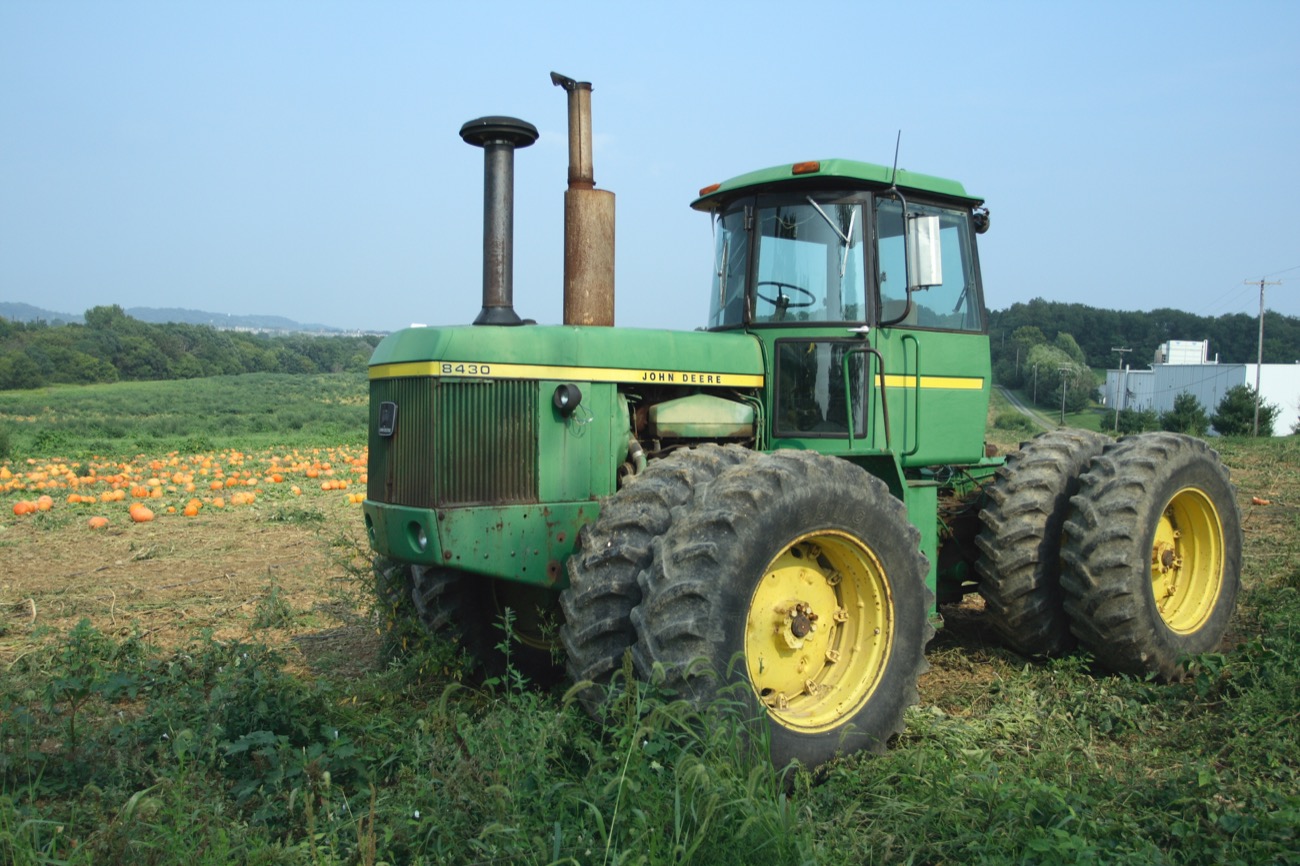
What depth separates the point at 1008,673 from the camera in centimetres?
572

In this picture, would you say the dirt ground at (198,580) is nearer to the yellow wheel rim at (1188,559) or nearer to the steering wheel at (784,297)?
the steering wheel at (784,297)

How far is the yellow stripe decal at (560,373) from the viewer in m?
4.50


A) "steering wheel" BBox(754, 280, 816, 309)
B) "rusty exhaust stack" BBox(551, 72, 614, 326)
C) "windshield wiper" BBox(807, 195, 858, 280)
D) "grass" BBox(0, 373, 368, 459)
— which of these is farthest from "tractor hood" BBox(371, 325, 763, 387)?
"grass" BBox(0, 373, 368, 459)

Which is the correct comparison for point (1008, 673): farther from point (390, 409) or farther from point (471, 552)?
point (390, 409)

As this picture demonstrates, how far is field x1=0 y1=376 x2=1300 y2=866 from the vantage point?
3.15 meters

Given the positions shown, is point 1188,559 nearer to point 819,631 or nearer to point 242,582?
point 819,631

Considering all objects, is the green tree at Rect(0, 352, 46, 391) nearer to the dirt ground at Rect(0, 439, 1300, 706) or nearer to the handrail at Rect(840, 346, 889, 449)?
the dirt ground at Rect(0, 439, 1300, 706)

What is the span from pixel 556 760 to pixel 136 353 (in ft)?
175

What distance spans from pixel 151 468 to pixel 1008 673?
16032 mm

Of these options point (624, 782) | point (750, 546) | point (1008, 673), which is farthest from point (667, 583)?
point (1008, 673)

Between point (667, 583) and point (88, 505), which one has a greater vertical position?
point (667, 583)

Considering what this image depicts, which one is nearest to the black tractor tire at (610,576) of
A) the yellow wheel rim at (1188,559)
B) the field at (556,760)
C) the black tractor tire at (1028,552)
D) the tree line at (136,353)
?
the field at (556,760)

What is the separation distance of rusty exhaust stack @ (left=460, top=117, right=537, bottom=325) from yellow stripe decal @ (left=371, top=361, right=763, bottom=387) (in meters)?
0.47

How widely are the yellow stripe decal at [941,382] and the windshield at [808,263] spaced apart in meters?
0.44
